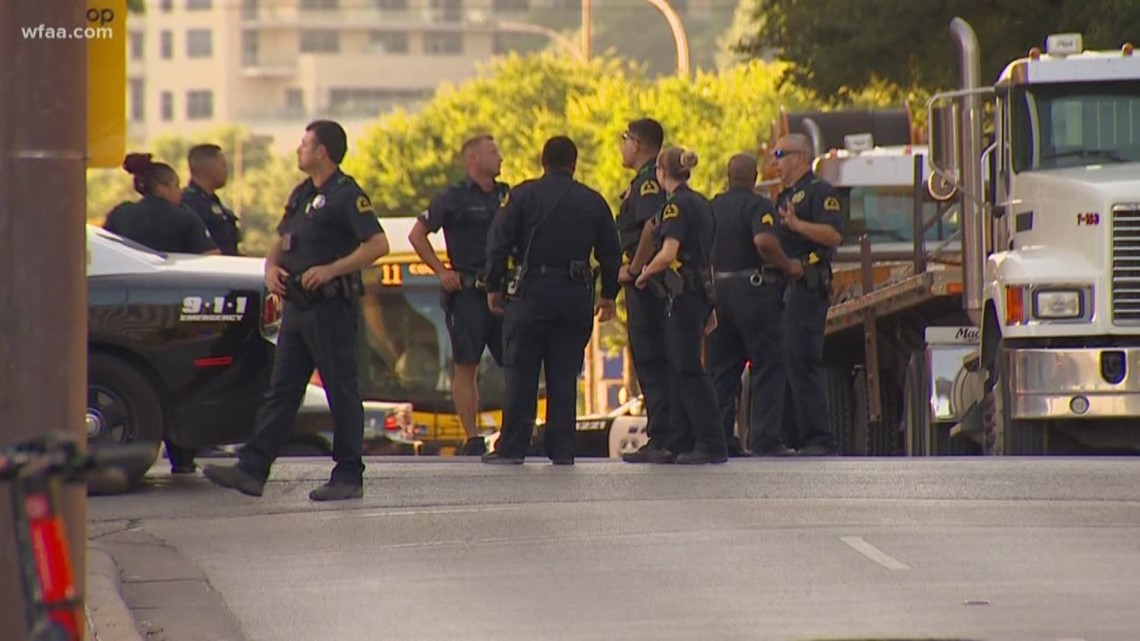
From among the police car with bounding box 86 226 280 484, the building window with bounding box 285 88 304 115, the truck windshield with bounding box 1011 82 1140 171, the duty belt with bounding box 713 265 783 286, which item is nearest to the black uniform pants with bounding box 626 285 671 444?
the duty belt with bounding box 713 265 783 286

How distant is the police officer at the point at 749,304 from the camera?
15.2 m

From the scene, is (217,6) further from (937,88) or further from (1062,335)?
(1062,335)

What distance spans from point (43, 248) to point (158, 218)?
24.7 feet

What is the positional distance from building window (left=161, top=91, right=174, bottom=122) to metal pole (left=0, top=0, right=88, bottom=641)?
552 feet

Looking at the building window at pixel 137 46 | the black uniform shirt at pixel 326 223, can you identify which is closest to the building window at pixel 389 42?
the building window at pixel 137 46

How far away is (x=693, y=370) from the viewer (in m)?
13.8

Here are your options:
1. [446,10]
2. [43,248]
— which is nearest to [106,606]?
[43,248]

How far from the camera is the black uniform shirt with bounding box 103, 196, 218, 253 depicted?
1462cm

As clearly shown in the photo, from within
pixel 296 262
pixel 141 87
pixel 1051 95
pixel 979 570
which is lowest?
pixel 979 570

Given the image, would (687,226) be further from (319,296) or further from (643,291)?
(319,296)

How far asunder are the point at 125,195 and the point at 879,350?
108550 mm

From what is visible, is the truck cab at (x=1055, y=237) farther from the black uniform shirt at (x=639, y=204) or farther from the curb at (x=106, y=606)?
the curb at (x=106, y=606)

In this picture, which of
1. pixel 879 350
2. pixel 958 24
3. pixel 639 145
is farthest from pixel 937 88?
pixel 639 145

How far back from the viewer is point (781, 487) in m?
12.6
